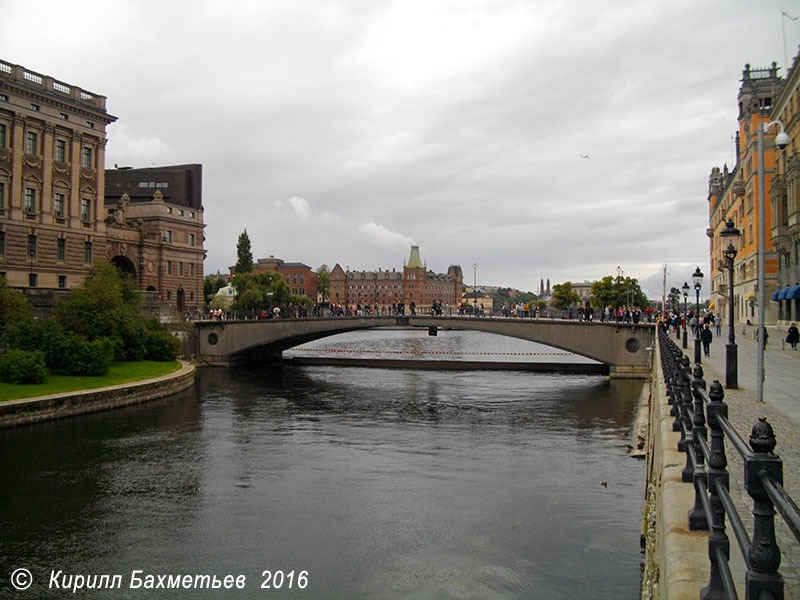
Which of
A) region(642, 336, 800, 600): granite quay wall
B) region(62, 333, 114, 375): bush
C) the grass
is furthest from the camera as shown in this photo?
region(62, 333, 114, 375): bush

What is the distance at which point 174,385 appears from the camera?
4412 cm

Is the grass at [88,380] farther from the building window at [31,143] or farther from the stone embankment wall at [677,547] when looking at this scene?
the stone embankment wall at [677,547]

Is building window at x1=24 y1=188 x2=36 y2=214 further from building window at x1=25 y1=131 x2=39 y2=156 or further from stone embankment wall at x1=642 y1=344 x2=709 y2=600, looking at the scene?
stone embankment wall at x1=642 y1=344 x2=709 y2=600

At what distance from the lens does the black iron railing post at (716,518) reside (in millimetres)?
4598

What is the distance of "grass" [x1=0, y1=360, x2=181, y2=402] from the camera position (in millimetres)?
34375

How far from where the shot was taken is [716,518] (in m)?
4.91

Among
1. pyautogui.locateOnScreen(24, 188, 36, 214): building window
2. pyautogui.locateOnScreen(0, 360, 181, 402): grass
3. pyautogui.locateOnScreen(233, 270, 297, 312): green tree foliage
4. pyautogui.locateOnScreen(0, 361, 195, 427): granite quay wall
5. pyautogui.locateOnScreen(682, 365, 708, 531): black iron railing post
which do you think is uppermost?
pyautogui.locateOnScreen(24, 188, 36, 214): building window

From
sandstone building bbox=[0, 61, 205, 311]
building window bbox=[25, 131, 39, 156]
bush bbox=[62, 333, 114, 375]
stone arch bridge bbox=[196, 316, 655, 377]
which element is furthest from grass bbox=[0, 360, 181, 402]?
building window bbox=[25, 131, 39, 156]

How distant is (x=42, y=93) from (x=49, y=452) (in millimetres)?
38949

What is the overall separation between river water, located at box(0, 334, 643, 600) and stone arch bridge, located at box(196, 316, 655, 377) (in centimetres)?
1572

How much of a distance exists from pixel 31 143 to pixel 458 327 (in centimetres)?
3894

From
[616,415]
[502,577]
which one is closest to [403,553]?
[502,577]

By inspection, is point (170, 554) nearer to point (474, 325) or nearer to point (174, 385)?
point (174, 385)

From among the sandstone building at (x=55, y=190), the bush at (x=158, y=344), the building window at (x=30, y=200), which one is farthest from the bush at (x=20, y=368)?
the building window at (x=30, y=200)
